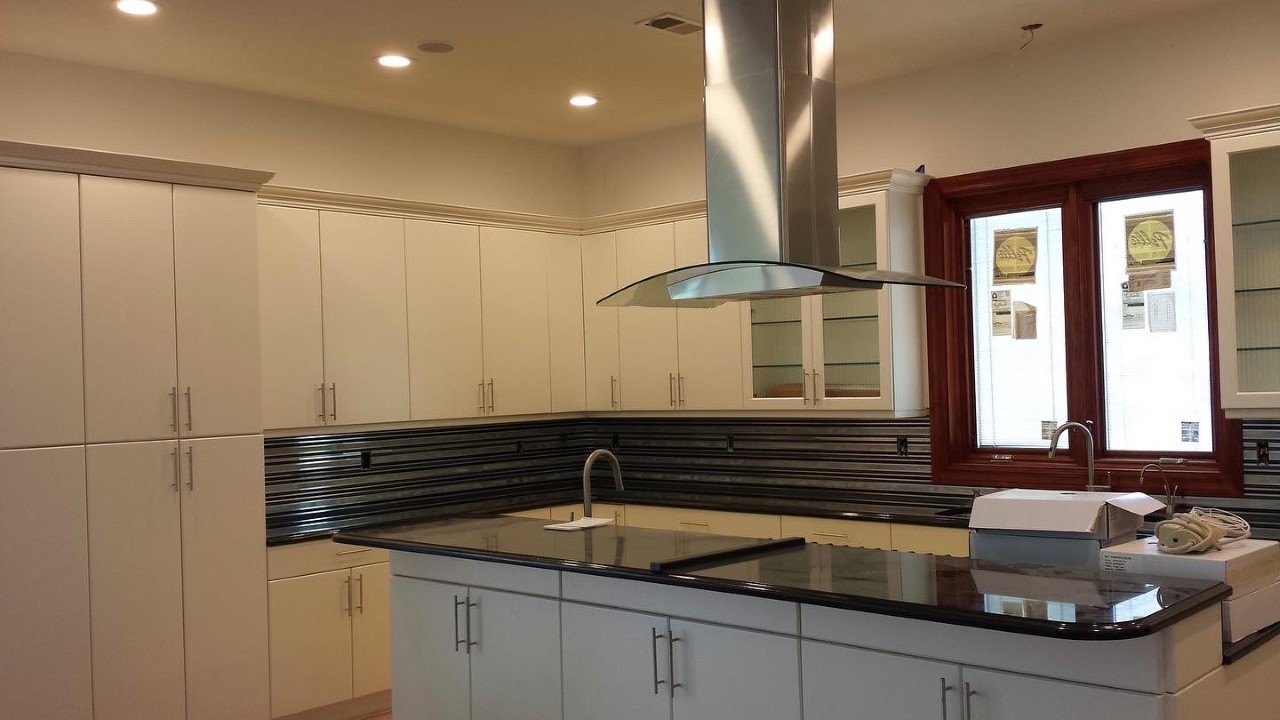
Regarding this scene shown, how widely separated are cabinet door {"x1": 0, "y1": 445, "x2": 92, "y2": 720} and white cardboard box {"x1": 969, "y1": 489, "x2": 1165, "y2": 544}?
10.5 feet

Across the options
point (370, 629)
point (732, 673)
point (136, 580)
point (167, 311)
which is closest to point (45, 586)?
point (136, 580)

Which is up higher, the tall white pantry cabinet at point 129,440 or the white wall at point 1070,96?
the white wall at point 1070,96

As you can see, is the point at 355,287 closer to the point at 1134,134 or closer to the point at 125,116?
the point at 125,116

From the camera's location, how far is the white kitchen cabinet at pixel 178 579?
4.21 meters

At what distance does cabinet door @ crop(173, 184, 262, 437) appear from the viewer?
4.43 metres

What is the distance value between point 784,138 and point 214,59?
2543 millimetres

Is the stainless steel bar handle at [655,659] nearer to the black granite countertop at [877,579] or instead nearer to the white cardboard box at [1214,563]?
the black granite countertop at [877,579]

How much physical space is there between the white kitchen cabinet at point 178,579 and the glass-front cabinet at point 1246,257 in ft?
12.2

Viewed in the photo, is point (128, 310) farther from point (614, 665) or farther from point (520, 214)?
point (614, 665)

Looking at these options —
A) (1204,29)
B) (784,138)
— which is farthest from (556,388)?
(1204,29)

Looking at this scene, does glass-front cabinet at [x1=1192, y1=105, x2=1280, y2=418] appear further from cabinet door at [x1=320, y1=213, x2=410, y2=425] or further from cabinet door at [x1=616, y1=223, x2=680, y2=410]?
cabinet door at [x1=320, y1=213, x2=410, y2=425]

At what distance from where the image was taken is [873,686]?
2.69m

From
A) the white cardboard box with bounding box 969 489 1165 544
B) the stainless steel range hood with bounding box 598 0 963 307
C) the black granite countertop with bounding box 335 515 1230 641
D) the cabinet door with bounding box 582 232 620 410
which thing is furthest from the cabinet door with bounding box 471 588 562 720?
the cabinet door with bounding box 582 232 620 410

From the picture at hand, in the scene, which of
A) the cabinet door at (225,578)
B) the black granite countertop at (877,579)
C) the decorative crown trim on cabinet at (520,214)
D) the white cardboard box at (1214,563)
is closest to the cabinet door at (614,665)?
the black granite countertop at (877,579)
